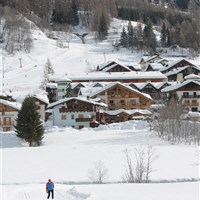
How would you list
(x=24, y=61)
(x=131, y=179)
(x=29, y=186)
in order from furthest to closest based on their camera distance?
(x=24, y=61) → (x=131, y=179) → (x=29, y=186)

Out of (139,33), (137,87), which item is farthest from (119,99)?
(139,33)

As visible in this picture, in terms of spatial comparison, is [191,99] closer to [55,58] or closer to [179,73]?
[179,73]

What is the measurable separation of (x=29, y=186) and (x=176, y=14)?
102 metres

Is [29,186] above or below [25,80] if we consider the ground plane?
below

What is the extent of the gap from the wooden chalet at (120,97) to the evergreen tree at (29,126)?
14.2m

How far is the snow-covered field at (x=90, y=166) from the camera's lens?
15.9 m

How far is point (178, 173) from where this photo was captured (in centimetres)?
2102

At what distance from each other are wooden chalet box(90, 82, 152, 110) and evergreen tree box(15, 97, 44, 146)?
14185mm

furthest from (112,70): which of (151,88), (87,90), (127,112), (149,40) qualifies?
(149,40)

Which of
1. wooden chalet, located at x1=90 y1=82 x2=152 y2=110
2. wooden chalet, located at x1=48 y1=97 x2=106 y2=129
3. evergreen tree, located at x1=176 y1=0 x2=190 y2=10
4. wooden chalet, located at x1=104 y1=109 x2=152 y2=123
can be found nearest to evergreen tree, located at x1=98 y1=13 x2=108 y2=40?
wooden chalet, located at x1=90 y1=82 x2=152 y2=110

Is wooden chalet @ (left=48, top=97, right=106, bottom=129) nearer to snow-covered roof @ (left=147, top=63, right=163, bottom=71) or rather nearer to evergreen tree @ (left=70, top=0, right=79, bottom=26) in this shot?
snow-covered roof @ (left=147, top=63, right=163, bottom=71)

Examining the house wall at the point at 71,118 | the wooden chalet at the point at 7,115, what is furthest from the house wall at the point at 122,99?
the wooden chalet at the point at 7,115

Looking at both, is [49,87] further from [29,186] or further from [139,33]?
[139,33]

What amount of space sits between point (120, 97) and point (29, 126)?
16.1 metres
